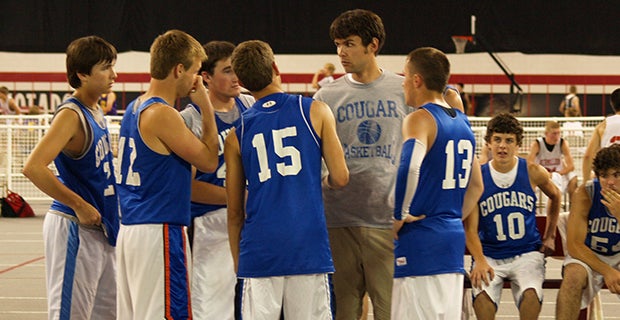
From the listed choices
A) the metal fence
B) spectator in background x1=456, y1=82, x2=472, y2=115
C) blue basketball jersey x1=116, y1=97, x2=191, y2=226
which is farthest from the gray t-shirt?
spectator in background x1=456, y1=82, x2=472, y2=115

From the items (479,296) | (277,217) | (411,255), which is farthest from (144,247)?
(479,296)

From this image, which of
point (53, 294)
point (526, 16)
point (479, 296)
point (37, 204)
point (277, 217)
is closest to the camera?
point (277, 217)

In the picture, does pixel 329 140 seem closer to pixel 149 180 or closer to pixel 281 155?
pixel 281 155

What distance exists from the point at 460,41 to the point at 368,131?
20.0 m

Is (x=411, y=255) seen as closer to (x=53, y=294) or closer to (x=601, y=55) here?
A: (x=53, y=294)

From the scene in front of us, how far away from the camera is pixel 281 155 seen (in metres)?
4.28

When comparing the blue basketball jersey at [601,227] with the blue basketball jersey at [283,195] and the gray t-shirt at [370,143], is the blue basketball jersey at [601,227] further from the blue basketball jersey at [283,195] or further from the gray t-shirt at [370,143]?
the blue basketball jersey at [283,195]

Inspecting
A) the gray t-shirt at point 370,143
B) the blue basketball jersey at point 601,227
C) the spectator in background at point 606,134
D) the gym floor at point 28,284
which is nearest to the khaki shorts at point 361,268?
the gray t-shirt at point 370,143

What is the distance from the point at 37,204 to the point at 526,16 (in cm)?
1357

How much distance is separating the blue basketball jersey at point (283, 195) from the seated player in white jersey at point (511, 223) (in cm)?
226

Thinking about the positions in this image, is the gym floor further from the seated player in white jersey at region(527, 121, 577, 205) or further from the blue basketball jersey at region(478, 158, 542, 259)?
the seated player in white jersey at region(527, 121, 577, 205)

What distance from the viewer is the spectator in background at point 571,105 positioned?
21016mm

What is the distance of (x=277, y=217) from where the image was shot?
4.28 m

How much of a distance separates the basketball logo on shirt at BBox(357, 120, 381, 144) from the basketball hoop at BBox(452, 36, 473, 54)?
1968 centimetres
